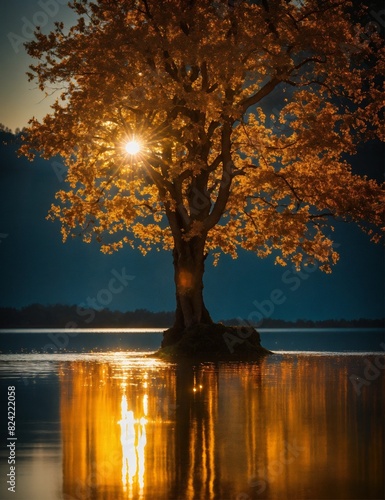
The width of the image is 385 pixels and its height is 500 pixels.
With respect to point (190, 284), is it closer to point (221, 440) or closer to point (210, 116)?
point (210, 116)

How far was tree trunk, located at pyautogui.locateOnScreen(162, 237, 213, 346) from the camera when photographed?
42.4 m

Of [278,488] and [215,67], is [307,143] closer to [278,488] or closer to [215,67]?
[215,67]

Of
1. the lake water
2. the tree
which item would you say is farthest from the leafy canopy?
the lake water

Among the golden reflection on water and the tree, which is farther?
the tree

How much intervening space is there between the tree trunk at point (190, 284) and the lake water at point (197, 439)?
1833 cm

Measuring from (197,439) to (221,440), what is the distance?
0.34m

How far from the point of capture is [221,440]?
500 inches

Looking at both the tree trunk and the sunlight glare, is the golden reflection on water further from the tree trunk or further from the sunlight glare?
the sunlight glare

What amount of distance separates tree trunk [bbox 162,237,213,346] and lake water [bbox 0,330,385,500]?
18.3m

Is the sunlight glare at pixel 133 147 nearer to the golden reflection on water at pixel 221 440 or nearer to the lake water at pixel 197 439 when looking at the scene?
the lake water at pixel 197 439

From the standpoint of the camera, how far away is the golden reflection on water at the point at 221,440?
9484mm

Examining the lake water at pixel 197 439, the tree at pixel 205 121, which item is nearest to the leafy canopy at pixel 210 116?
the tree at pixel 205 121

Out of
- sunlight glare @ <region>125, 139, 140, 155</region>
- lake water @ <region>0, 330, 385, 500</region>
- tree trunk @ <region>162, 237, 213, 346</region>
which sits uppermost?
sunlight glare @ <region>125, 139, 140, 155</region>

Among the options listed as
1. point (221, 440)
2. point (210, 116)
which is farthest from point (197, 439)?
point (210, 116)
